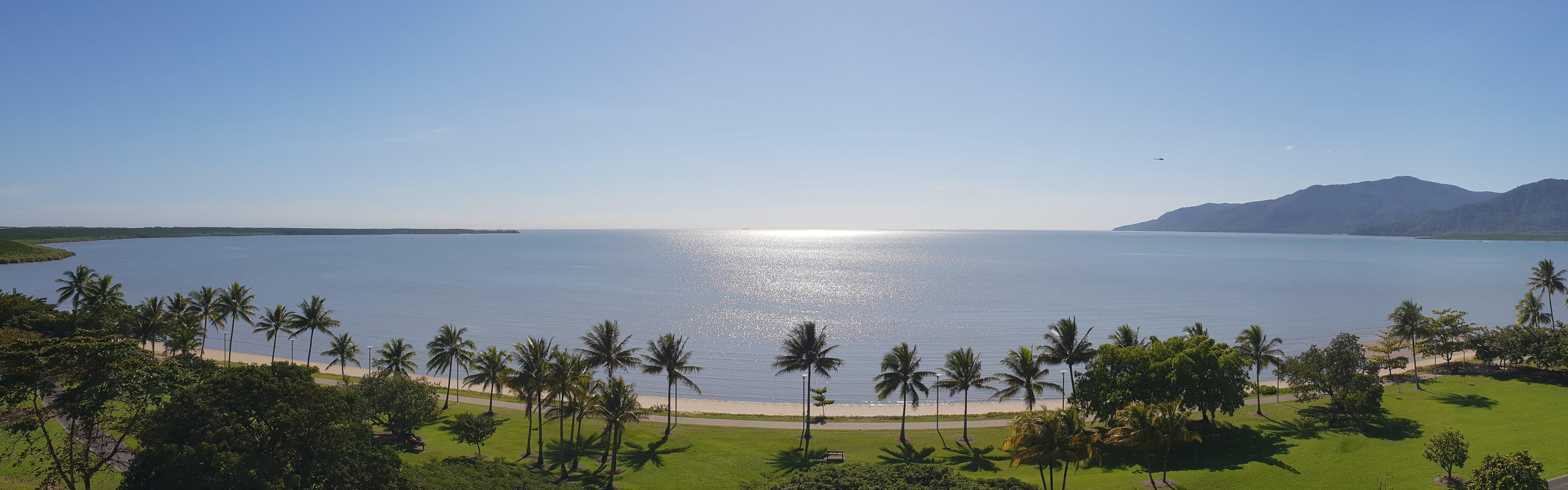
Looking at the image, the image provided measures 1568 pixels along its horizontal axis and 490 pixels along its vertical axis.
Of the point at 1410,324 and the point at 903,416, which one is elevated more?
the point at 1410,324

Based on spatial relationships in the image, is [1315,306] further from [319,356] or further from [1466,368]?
[319,356]

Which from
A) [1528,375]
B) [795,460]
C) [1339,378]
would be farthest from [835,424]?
[1528,375]

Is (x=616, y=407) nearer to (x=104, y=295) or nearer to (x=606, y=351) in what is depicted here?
(x=606, y=351)

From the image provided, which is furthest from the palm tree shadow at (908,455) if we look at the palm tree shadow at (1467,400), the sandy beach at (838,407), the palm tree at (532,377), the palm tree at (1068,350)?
the palm tree shadow at (1467,400)

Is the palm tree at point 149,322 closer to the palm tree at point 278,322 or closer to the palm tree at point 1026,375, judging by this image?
the palm tree at point 278,322

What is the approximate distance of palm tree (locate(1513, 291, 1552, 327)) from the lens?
69625 mm

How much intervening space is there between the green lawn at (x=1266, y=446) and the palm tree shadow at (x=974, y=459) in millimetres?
798

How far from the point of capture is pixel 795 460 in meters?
42.5

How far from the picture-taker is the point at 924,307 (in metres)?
130

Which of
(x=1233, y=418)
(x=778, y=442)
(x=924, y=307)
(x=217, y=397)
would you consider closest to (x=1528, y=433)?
(x=1233, y=418)

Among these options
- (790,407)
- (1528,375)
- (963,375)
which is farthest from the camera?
(790,407)

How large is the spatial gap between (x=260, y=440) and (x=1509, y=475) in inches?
1958

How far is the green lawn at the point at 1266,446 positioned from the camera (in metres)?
35.3

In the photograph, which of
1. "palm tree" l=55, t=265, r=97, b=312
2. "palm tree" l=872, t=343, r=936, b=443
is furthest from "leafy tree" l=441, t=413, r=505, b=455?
"palm tree" l=55, t=265, r=97, b=312
